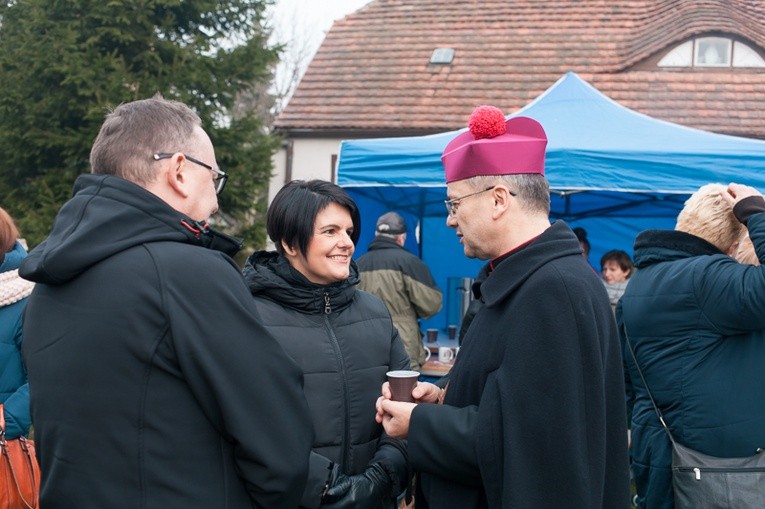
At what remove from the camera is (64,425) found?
157 centimetres

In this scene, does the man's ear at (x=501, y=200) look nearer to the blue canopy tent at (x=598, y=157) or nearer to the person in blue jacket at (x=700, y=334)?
the person in blue jacket at (x=700, y=334)

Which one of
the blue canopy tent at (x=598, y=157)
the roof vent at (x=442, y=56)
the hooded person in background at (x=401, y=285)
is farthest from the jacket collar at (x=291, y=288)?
the roof vent at (x=442, y=56)

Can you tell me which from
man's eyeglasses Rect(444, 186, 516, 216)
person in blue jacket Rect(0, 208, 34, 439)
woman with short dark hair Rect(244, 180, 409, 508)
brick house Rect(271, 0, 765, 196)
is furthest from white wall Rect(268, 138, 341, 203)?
man's eyeglasses Rect(444, 186, 516, 216)

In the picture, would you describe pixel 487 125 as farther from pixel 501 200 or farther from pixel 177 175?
pixel 177 175

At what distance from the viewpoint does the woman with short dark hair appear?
223cm

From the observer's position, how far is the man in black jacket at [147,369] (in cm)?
152

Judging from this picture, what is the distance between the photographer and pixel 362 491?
7.21 feet

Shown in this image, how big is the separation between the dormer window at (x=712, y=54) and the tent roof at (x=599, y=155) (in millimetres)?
7700

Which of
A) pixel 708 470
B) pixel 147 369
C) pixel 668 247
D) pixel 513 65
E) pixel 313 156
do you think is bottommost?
pixel 708 470

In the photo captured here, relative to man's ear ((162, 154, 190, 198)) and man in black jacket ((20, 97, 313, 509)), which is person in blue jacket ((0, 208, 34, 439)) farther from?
man's ear ((162, 154, 190, 198))

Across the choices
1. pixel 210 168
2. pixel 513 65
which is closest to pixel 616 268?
pixel 210 168

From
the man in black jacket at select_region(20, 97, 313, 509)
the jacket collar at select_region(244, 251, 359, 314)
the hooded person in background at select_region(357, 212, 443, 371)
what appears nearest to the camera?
the man in black jacket at select_region(20, 97, 313, 509)

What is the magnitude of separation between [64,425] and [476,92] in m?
12.0

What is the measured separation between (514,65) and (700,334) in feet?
36.9
